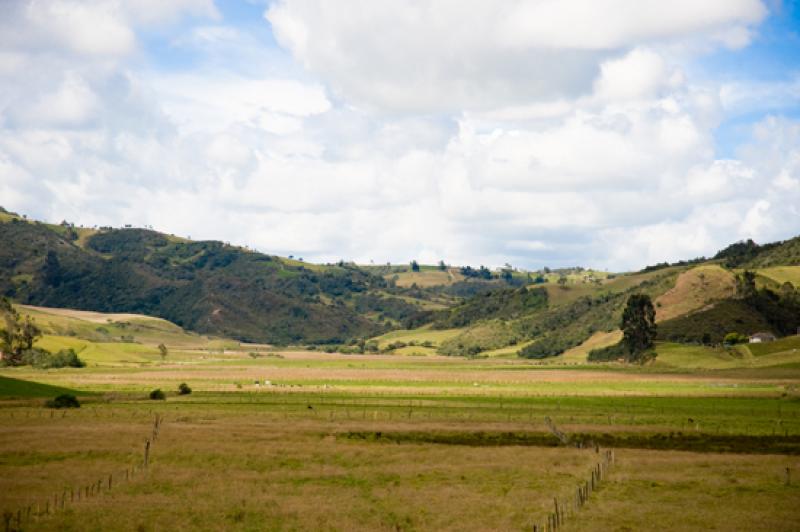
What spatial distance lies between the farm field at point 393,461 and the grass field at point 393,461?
174 mm

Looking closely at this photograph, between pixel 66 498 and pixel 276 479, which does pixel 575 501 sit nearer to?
pixel 276 479

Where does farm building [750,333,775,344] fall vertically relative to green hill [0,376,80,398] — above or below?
above

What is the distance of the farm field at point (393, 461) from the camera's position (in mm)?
43656

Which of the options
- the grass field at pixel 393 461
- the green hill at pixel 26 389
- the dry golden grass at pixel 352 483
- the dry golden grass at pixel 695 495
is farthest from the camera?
the green hill at pixel 26 389

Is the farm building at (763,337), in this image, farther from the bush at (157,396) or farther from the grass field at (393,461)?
the bush at (157,396)

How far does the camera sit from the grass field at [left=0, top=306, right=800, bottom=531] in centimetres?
4353

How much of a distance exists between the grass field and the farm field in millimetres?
174

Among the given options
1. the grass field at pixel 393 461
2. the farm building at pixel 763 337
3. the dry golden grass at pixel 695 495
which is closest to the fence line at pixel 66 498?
the grass field at pixel 393 461

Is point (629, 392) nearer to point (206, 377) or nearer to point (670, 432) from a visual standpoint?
point (670, 432)

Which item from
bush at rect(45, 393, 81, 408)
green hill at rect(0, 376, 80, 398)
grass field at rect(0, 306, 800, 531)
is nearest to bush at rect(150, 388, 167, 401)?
grass field at rect(0, 306, 800, 531)

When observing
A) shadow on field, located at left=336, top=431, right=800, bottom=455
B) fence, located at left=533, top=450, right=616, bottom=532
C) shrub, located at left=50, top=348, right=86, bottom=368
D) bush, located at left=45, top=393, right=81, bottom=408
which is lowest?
fence, located at left=533, top=450, right=616, bottom=532

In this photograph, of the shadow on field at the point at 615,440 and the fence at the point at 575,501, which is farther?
the shadow on field at the point at 615,440

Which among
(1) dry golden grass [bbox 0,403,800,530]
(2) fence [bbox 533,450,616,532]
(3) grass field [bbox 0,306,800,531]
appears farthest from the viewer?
(3) grass field [bbox 0,306,800,531]

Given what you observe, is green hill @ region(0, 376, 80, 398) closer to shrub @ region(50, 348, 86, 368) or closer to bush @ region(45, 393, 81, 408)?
bush @ region(45, 393, 81, 408)
